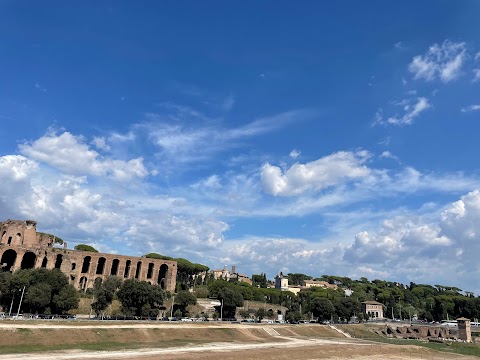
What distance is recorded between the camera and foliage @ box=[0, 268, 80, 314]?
211 ft

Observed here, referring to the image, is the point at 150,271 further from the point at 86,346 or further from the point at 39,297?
the point at 86,346

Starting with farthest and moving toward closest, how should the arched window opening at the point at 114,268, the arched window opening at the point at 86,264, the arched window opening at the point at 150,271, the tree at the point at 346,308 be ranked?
1. the arched window opening at the point at 150,271
2. the arched window opening at the point at 114,268
3. the arched window opening at the point at 86,264
4. the tree at the point at 346,308

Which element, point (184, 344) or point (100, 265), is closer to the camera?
point (184, 344)

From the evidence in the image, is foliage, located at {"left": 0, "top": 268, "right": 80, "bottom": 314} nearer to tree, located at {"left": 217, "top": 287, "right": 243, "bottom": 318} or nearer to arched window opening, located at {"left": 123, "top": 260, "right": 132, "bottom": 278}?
tree, located at {"left": 217, "top": 287, "right": 243, "bottom": 318}

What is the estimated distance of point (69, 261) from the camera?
104438 millimetres

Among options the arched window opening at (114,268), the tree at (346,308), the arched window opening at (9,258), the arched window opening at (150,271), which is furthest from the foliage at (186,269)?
the tree at (346,308)

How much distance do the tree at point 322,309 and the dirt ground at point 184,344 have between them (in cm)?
2781

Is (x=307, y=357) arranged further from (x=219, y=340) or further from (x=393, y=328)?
(x=393, y=328)

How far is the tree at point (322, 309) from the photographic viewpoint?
317 feet

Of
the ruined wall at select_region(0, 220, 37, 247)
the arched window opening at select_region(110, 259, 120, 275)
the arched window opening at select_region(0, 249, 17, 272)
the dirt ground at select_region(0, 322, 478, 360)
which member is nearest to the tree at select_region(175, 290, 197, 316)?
the dirt ground at select_region(0, 322, 478, 360)

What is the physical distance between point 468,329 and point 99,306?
88581 millimetres

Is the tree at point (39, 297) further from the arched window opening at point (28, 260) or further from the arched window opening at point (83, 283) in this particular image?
the arched window opening at point (83, 283)

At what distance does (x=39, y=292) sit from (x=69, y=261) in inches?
1657

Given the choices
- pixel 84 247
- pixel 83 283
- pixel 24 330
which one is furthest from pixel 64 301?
pixel 84 247
